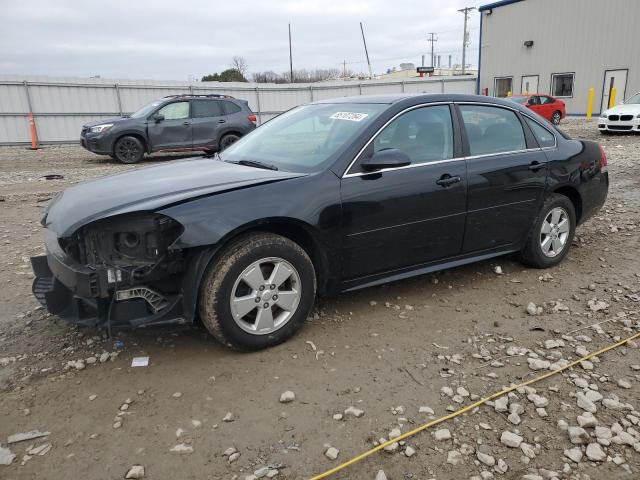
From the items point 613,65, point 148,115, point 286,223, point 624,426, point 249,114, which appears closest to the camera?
point 624,426

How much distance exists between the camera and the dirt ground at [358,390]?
2.31 meters

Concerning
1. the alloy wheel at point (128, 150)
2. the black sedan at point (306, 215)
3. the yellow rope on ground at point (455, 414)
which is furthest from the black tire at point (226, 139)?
the yellow rope on ground at point (455, 414)

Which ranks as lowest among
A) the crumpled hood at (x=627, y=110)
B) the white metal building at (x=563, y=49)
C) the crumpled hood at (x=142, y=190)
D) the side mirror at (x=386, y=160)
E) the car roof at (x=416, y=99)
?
the crumpled hood at (x=627, y=110)

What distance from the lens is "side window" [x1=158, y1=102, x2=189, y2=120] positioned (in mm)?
13062

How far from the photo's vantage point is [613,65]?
85.5 feet

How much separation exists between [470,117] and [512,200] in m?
0.78

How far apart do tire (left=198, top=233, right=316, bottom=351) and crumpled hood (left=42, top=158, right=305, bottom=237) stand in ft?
1.37

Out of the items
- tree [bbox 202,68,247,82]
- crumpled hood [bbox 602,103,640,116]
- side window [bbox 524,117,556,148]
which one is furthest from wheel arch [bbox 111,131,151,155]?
tree [bbox 202,68,247,82]

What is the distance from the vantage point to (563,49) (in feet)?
92.5

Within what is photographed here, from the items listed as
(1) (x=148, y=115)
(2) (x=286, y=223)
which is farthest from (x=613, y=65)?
(2) (x=286, y=223)

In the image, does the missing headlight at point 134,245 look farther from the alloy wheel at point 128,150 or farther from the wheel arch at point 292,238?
the alloy wheel at point 128,150

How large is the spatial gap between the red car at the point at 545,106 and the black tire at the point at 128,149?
51.0 feet

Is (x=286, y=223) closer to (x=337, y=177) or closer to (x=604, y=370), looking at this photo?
(x=337, y=177)

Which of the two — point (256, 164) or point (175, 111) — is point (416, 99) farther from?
point (175, 111)
